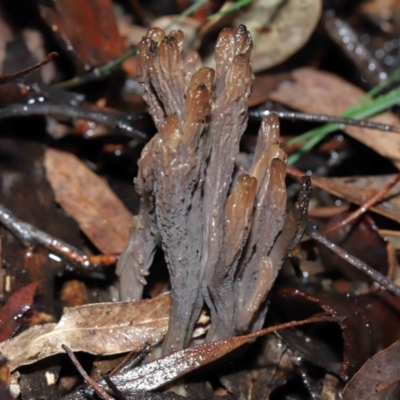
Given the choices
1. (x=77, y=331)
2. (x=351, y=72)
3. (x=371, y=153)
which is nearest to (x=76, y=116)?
(x=77, y=331)

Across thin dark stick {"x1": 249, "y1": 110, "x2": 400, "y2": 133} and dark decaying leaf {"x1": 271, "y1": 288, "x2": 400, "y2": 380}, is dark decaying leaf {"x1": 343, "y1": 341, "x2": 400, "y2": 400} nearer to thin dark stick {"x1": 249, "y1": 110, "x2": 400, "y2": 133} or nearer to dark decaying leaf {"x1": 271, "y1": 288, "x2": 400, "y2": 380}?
dark decaying leaf {"x1": 271, "y1": 288, "x2": 400, "y2": 380}

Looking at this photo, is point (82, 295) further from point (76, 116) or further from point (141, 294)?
point (76, 116)

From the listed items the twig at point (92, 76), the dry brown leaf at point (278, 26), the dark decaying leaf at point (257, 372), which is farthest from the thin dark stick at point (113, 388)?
the dry brown leaf at point (278, 26)

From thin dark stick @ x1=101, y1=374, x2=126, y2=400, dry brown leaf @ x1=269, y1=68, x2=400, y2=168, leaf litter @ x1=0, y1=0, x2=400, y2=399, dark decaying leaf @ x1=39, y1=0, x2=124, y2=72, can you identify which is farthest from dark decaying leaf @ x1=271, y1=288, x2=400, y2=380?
dark decaying leaf @ x1=39, y1=0, x2=124, y2=72

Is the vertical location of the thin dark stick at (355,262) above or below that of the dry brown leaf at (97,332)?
below

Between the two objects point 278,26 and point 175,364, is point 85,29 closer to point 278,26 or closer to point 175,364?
point 278,26

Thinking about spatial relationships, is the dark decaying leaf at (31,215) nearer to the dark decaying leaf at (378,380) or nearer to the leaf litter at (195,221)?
the leaf litter at (195,221)
